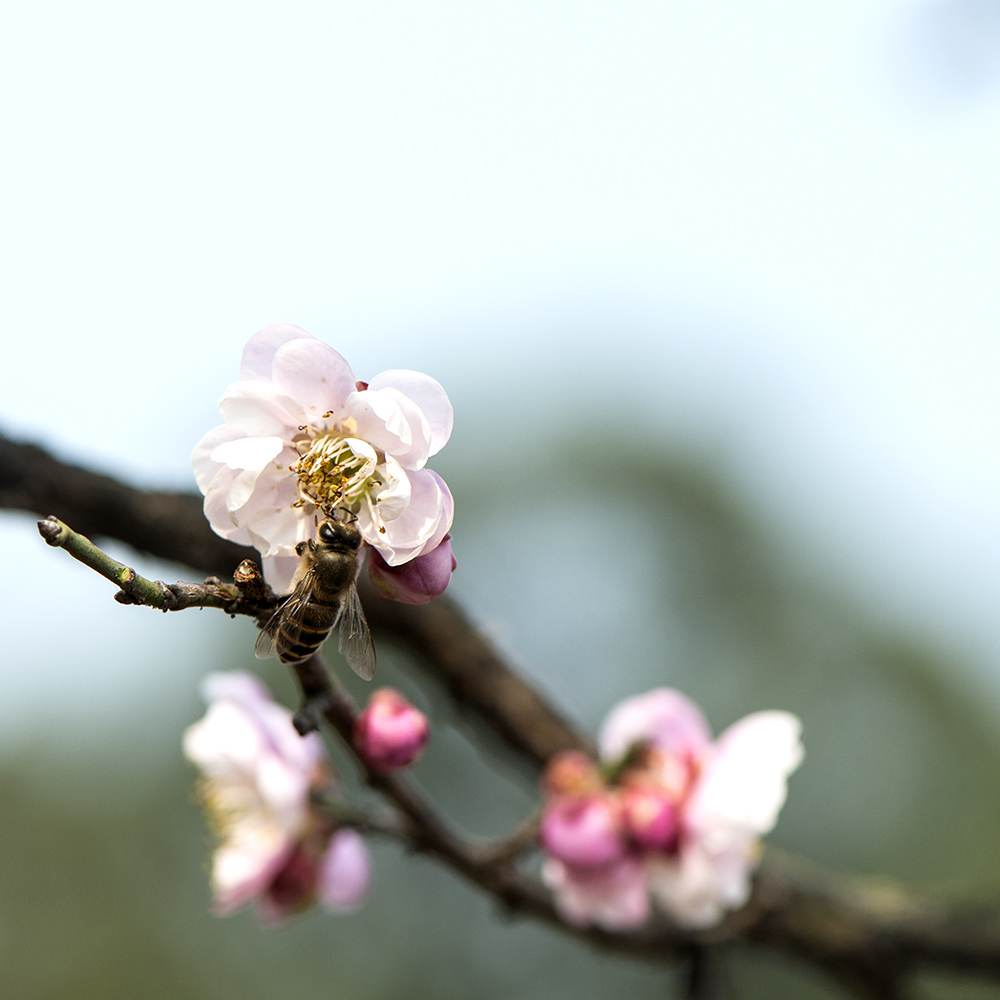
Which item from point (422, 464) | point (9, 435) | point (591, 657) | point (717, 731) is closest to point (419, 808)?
point (422, 464)

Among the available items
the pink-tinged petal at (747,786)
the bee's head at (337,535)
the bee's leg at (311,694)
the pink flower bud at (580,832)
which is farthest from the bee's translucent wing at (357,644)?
the pink-tinged petal at (747,786)

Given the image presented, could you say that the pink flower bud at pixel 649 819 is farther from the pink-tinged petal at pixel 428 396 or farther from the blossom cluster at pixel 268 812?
the pink-tinged petal at pixel 428 396

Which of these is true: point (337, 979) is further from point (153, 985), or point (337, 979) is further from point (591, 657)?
point (591, 657)

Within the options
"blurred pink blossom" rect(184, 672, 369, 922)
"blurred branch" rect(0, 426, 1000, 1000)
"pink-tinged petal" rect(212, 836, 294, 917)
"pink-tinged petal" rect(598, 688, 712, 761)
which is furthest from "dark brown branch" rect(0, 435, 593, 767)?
"pink-tinged petal" rect(212, 836, 294, 917)

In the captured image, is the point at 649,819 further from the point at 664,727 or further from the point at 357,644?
the point at 357,644

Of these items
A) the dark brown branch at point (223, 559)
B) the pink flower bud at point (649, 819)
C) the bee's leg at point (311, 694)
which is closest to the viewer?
the bee's leg at point (311, 694)

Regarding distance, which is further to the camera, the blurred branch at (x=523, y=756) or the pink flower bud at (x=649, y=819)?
the pink flower bud at (x=649, y=819)
